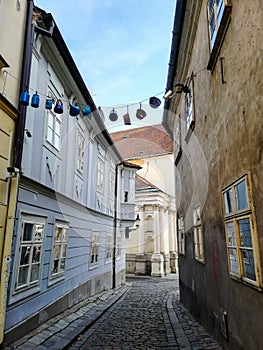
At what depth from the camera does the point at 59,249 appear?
25.9ft

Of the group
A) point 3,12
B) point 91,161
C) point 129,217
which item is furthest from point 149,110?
point 129,217

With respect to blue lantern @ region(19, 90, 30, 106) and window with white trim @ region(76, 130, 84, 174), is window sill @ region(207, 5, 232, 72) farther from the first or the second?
window with white trim @ region(76, 130, 84, 174)

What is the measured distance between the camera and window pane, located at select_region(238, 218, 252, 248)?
349 cm

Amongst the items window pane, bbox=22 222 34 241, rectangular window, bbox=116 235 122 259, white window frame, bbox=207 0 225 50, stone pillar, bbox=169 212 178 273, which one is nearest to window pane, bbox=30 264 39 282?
window pane, bbox=22 222 34 241

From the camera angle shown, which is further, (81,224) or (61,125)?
(81,224)

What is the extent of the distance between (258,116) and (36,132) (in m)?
4.95

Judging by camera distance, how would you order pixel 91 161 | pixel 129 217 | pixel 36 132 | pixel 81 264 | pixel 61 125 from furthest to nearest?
pixel 129 217, pixel 91 161, pixel 81 264, pixel 61 125, pixel 36 132

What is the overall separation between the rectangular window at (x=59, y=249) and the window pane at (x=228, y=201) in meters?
4.84

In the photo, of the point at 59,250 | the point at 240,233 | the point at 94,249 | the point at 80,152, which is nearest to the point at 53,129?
the point at 80,152

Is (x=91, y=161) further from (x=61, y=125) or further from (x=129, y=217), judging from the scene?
(x=129, y=217)

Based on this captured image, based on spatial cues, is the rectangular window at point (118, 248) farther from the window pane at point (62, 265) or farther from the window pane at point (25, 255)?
the window pane at point (25, 255)

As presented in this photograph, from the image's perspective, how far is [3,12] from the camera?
16.7 ft

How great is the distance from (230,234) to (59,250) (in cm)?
517

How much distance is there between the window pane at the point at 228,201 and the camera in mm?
4187
